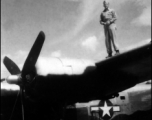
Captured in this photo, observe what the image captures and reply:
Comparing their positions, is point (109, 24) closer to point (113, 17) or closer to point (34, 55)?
point (113, 17)

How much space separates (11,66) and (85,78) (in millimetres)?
3276

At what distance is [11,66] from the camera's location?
795 centimetres

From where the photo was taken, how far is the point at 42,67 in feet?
19.5

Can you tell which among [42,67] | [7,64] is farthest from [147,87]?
[7,64]

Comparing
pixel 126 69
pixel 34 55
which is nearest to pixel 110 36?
pixel 126 69

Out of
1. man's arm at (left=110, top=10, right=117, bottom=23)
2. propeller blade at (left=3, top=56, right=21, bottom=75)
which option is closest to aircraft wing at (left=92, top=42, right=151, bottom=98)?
man's arm at (left=110, top=10, right=117, bottom=23)

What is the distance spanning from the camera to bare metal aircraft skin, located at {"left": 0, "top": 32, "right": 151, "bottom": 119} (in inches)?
234

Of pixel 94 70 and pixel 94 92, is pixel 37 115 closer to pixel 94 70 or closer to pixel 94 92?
pixel 94 92

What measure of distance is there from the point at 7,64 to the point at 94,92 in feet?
12.0

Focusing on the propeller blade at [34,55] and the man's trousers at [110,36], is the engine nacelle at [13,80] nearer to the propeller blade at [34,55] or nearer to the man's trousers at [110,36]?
the propeller blade at [34,55]

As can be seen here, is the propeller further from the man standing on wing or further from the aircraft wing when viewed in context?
the man standing on wing

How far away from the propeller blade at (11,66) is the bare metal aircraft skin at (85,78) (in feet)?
2.78

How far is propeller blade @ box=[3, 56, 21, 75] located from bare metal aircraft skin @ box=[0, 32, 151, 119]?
0.85m

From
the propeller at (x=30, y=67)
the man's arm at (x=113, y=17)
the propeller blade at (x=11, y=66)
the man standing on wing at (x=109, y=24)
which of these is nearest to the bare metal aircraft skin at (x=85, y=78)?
the propeller at (x=30, y=67)
